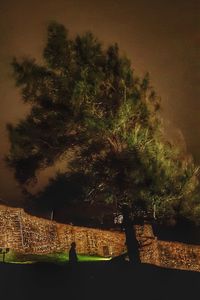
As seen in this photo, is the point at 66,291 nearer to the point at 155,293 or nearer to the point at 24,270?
the point at 24,270

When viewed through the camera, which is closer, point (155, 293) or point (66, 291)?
point (66, 291)

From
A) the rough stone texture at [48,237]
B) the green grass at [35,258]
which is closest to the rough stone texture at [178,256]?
the rough stone texture at [48,237]

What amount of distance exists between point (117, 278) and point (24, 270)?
3.50m

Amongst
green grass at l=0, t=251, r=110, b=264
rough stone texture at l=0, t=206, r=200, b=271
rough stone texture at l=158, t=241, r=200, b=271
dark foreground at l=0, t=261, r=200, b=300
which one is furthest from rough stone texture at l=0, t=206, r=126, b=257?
dark foreground at l=0, t=261, r=200, b=300

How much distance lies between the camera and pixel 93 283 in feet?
53.9

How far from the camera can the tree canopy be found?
21641mm

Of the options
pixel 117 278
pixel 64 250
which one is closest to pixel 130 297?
pixel 117 278

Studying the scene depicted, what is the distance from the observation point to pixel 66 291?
1525 centimetres

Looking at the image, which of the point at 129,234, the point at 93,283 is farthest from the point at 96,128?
the point at 93,283

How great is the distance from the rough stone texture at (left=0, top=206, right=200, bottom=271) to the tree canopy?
2.55 meters

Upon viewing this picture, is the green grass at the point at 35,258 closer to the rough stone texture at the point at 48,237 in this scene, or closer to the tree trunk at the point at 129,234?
the rough stone texture at the point at 48,237

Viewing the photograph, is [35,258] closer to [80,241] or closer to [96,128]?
[80,241]

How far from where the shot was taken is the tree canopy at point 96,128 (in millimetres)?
21641

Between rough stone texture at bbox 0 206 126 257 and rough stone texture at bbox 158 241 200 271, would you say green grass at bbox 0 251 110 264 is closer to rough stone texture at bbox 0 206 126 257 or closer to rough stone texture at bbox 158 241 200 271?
rough stone texture at bbox 0 206 126 257
